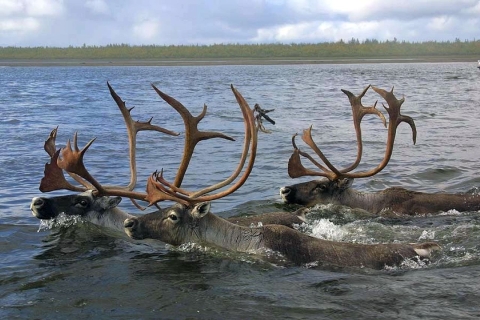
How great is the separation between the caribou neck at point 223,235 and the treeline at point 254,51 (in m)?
83.4

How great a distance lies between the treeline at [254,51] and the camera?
92.1m

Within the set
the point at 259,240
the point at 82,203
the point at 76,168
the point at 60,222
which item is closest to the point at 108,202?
the point at 82,203

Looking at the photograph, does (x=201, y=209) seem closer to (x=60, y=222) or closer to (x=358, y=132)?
(x=60, y=222)

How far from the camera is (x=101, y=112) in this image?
83.2 feet

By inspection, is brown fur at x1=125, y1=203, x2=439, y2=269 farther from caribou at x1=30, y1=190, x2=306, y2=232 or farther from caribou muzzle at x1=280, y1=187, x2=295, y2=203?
caribou muzzle at x1=280, y1=187, x2=295, y2=203

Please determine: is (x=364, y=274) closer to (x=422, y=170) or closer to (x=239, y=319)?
(x=239, y=319)

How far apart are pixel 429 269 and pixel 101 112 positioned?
64.3 feet

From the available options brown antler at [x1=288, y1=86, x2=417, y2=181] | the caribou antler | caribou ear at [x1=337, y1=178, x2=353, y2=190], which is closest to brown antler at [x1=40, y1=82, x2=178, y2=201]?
the caribou antler

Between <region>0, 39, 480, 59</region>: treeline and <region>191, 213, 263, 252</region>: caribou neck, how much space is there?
274 feet

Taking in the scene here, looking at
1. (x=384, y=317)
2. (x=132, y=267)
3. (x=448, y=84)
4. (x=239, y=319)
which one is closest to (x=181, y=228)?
(x=132, y=267)

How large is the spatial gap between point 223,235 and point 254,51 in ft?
295

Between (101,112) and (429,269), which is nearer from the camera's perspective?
(429,269)

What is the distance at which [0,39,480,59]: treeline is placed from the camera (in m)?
92.1

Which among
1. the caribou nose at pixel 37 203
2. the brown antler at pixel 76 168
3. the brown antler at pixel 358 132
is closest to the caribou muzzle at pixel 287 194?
the brown antler at pixel 358 132
